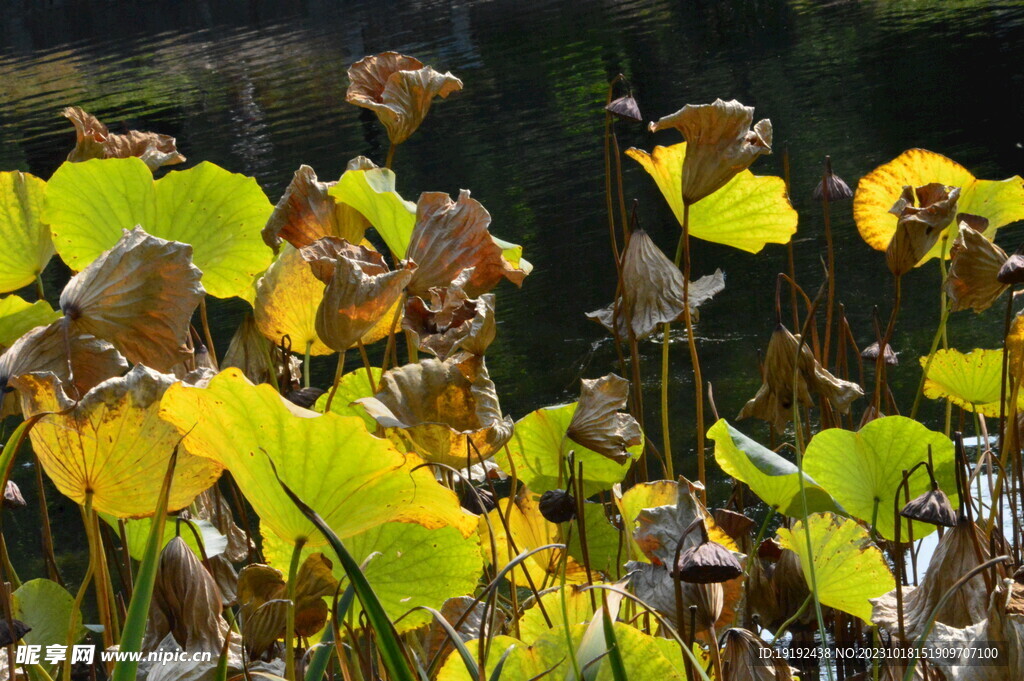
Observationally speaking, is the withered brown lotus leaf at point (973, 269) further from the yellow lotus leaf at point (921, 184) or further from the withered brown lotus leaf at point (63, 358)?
the withered brown lotus leaf at point (63, 358)

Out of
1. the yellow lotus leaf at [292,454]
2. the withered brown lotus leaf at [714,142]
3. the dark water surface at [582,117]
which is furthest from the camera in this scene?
the dark water surface at [582,117]

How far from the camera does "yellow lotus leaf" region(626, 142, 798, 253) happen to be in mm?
861

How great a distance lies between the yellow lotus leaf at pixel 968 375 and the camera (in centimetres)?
A: 95

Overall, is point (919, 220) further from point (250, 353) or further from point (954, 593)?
point (250, 353)

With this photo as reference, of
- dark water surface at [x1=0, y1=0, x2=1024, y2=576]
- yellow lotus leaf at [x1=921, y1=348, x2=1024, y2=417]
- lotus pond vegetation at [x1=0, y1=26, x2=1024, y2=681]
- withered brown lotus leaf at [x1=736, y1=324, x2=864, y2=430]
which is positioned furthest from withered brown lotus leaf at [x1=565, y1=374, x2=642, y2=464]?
dark water surface at [x1=0, y1=0, x2=1024, y2=576]

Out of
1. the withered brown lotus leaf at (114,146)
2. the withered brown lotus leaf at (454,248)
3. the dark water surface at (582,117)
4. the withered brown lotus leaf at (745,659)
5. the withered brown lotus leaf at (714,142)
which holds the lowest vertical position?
the dark water surface at (582,117)

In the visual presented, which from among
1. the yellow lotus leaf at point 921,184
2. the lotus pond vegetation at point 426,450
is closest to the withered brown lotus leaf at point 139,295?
the lotus pond vegetation at point 426,450

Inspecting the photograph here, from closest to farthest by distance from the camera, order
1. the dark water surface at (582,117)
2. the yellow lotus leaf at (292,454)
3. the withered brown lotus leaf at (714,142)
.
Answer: the yellow lotus leaf at (292,454)
the withered brown lotus leaf at (714,142)
the dark water surface at (582,117)

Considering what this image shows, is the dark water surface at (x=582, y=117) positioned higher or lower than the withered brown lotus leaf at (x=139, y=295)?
lower

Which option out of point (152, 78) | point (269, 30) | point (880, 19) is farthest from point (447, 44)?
point (269, 30)

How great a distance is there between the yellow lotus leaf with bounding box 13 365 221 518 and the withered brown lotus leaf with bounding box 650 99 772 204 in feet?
1.23

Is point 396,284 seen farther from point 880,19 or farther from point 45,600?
point 880,19

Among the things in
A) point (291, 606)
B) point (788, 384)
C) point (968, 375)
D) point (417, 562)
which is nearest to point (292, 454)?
point (291, 606)

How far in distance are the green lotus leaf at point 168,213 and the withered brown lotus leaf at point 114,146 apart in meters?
0.10
